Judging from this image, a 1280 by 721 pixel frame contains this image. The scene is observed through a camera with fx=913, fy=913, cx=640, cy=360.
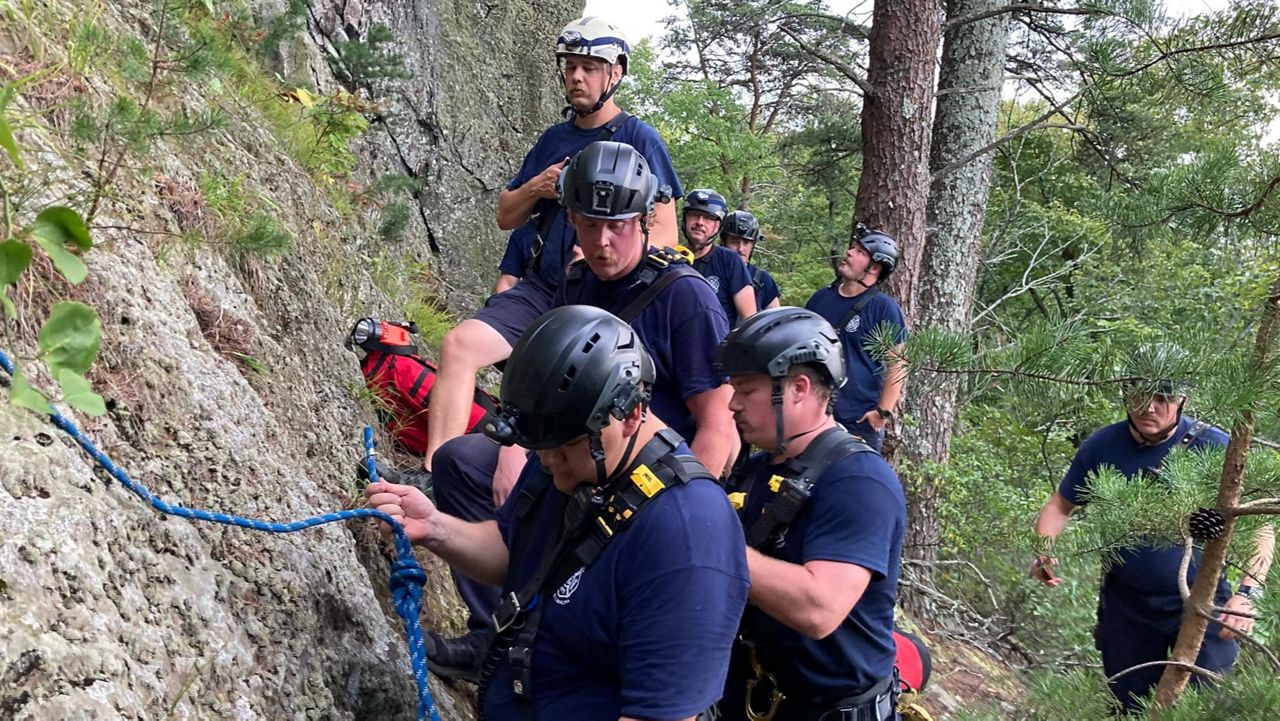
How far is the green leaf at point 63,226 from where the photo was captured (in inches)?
63.4

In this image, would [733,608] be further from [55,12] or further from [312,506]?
[55,12]

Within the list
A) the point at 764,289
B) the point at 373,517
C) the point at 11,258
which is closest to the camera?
the point at 11,258

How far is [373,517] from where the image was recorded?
2.98 meters

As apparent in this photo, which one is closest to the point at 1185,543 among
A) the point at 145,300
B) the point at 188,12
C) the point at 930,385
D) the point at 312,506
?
the point at 930,385

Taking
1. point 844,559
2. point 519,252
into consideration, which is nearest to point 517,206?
point 519,252

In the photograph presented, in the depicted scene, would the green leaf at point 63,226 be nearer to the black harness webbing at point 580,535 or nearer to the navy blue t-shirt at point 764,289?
the black harness webbing at point 580,535

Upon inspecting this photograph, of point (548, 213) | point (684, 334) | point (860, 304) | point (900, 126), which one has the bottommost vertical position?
point (684, 334)

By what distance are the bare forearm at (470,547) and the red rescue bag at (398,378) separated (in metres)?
1.89

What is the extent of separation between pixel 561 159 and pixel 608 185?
1.28m

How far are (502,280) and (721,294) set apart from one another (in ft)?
7.79

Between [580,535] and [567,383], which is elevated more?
[567,383]

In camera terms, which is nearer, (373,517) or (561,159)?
(373,517)

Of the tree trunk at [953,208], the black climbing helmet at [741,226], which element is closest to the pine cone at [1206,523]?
the black climbing helmet at [741,226]

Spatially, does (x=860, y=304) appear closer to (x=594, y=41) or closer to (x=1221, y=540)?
(x=594, y=41)
